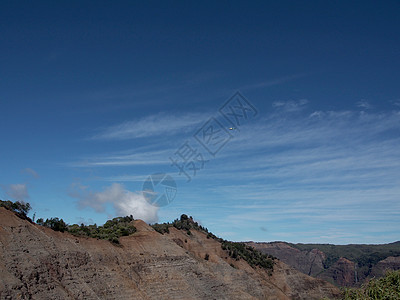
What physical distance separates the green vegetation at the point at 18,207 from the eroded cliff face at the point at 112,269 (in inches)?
62.2

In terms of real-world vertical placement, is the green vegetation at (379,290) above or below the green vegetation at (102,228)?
below

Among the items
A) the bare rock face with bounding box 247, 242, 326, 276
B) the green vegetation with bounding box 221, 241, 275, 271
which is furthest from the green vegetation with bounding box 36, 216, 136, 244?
the bare rock face with bounding box 247, 242, 326, 276

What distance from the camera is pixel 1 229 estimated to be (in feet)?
88.1

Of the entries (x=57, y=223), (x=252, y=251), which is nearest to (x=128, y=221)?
(x=57, y=223)

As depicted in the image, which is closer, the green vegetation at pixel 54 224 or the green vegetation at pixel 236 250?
the green vegetation at pixel 54 224

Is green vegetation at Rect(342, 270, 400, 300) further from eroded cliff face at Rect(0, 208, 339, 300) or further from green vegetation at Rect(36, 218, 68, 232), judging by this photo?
green vegetation at Rect(36, 218, 68, 232)

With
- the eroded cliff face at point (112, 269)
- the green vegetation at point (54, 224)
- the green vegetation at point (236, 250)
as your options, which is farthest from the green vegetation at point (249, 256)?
the green vegetation at point (54, 224)

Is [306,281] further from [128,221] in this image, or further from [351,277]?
[351,277]

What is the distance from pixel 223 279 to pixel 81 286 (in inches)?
1062

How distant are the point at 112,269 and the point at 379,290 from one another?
2476 centimetres

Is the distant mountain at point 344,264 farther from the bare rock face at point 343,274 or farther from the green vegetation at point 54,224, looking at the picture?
the green vegetation at point 54,224

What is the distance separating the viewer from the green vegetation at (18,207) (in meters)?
30.8

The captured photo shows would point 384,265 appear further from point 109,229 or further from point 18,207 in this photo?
point 18,207

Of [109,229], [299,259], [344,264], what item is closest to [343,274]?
[344,264]
